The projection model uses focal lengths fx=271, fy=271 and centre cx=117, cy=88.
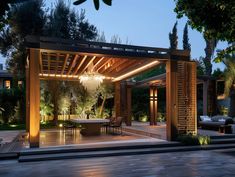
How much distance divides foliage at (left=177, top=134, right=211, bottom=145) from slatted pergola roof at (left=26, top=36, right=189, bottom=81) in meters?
2.92

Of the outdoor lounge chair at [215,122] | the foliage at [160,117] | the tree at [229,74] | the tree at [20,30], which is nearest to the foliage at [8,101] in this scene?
A: the tree at [20,30]

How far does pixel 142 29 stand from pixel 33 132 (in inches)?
4931

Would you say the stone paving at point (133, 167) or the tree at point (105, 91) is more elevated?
the tree at point (105, 91)

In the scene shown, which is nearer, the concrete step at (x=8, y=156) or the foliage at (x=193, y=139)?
the concrete step at (x=8, y=156)

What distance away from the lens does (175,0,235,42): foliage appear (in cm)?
468

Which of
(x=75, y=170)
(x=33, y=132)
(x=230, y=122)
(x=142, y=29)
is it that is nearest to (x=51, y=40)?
(x=33, y=132)

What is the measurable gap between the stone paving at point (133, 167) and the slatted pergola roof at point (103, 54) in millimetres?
3472

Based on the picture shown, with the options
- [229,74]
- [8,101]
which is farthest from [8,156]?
[229,74]

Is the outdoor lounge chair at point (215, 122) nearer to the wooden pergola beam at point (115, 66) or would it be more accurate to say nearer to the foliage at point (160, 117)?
the wooden pergola beam at point (115, 66)

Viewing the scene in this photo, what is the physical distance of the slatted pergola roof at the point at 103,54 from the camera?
343 inches

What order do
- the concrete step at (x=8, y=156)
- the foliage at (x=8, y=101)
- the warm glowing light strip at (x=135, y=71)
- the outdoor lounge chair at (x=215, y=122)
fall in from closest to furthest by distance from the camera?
the concrete step at (x=8, y=156), the warm glowing light strip at (x=135, y=71), the outdoor lounge chair at (x=215, y=122), the foliage at (x=8, y=101)

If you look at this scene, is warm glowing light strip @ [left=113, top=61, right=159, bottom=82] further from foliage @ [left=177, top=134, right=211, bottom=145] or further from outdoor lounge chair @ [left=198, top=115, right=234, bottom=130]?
outdoor lounge chair @ [left=198, top=115, right=234, bottom=130]

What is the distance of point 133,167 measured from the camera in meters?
6.68

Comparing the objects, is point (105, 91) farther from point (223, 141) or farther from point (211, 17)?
point (211, 17)
